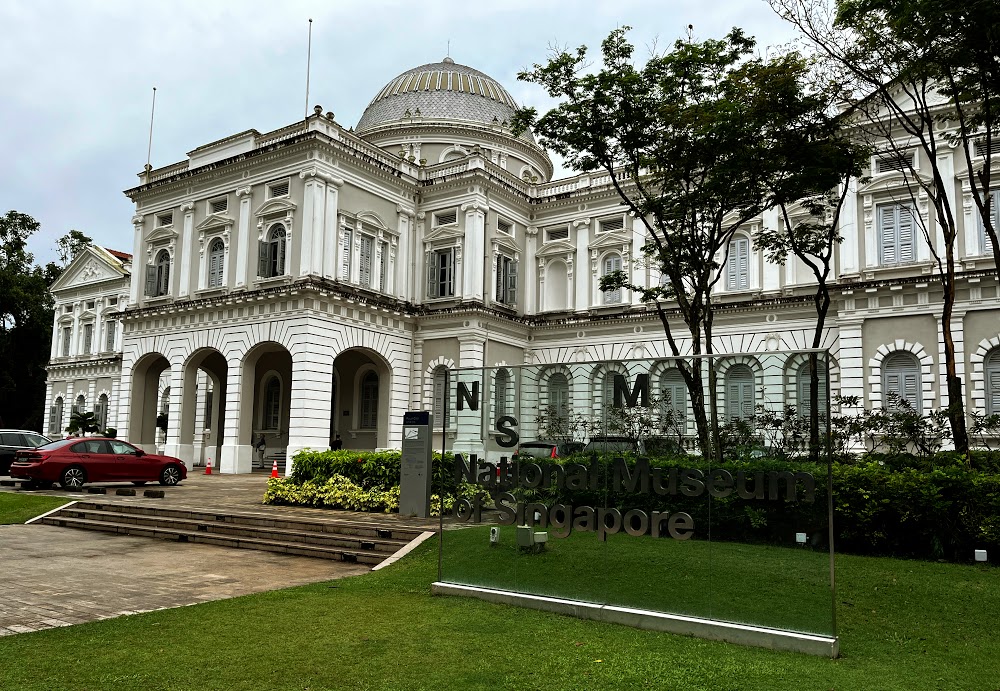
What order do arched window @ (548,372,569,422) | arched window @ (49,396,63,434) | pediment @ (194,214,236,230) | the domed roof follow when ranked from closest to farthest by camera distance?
arched window @ (548,372,569,422)
pediment @ (194,214,236,230)
the domed roof
arched window @ (49,396,63,434)

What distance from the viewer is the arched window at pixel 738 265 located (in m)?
28.3

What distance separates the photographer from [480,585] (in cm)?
822

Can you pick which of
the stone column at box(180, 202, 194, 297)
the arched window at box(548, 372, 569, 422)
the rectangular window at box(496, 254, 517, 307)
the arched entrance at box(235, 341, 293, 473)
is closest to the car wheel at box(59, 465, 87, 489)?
the arched entrance at box(235, 341, 293, 473)

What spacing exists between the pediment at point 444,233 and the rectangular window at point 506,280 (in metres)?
1.96

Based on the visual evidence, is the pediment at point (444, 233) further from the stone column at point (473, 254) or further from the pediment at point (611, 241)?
the pediment at point (611, 241)

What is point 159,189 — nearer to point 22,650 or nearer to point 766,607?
point 22,650

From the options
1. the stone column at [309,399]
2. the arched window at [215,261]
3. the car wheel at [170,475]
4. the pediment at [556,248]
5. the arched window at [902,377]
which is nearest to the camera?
the car wheel at [170,475]

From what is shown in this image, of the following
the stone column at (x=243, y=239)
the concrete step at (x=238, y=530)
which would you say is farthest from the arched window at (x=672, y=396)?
the stone column at (x=243, y=239)

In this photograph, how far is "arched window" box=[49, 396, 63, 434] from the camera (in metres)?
48.3

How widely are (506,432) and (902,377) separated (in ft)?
64.3

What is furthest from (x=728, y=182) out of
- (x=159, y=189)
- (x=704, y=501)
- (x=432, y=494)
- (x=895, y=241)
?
(x=159, y=189)

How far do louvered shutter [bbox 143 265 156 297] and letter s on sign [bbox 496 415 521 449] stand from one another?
2679 cm

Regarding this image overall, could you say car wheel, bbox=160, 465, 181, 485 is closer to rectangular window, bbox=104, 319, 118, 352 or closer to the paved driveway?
the paved driveway

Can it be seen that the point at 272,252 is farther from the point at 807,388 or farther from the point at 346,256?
the point at 807,388
